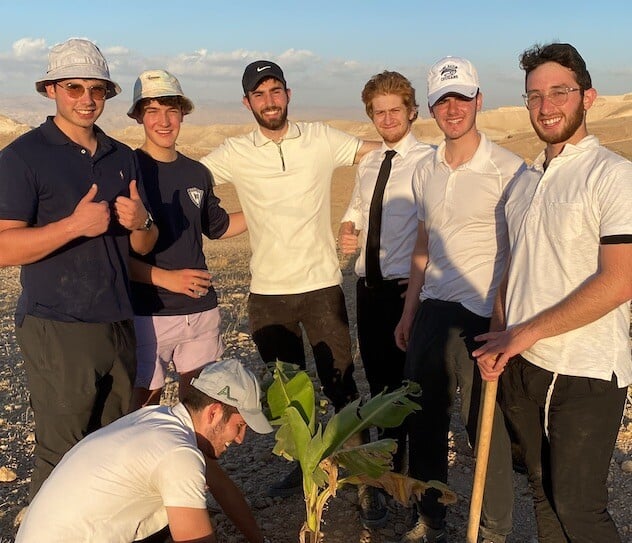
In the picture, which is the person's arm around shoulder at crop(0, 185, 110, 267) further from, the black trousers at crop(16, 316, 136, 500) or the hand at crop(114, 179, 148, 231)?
the black trousers at crop(16, 316, 136, 500)

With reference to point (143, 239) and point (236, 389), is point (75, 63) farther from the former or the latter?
point (236, 389)

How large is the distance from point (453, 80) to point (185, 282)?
1915mm

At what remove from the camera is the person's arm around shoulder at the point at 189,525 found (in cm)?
290

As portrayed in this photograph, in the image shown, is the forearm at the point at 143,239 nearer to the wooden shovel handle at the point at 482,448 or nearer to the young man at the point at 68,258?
the young man at the point at 68,258

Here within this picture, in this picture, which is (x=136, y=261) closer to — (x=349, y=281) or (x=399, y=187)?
(x=399, y=187)

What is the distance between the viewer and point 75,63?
3.65 meters

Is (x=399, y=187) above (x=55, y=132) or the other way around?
the other way around

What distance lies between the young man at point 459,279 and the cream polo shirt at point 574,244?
1.75ft

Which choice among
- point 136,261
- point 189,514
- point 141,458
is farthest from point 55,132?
point 189,514

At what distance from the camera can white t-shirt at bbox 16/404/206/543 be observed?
2.89 metres

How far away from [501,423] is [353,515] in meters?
1.41

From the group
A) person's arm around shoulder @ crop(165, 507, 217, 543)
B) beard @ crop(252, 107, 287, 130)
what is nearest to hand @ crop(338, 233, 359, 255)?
beard @ crop(252, 107, 287, 130)

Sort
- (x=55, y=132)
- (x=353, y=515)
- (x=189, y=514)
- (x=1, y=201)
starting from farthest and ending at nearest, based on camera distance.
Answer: (x=353, y=515) < (x=55, y=132) < (x=1, y=201) < (x=189, y=514)

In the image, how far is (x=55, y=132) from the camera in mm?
3631
